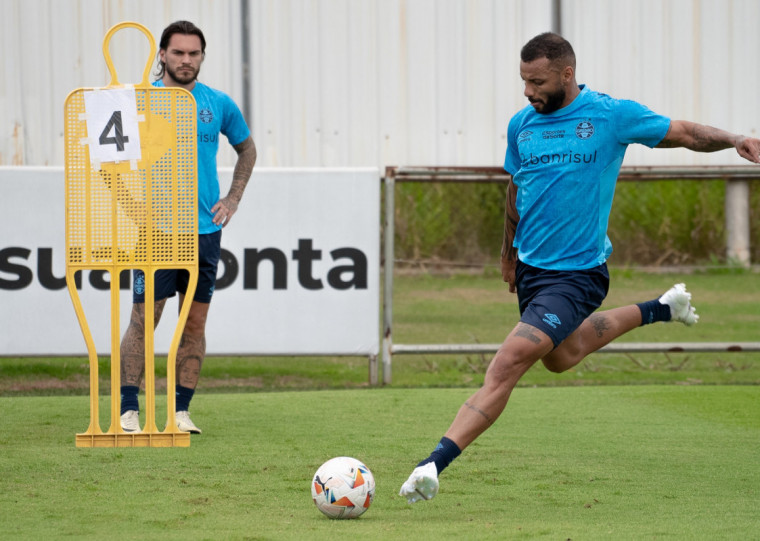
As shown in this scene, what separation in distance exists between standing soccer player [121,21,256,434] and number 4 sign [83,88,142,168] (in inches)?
25.3

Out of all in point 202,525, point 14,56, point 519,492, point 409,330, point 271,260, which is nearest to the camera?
point 202,525

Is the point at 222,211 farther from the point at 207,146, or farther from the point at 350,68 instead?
the point at 350,68

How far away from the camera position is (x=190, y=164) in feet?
20.1

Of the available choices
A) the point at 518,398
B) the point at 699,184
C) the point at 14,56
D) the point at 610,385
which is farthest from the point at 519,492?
the point at 699,184

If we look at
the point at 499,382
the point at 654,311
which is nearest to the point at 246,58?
the point at 654,311

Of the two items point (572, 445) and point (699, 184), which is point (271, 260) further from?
point (699, 184)

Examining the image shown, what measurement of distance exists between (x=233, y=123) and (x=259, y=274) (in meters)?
2.50

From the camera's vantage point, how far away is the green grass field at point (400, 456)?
14.3ft

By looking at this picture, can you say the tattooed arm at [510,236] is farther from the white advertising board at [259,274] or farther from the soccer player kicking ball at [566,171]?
the white advertising board at [259,274]

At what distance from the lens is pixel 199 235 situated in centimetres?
675

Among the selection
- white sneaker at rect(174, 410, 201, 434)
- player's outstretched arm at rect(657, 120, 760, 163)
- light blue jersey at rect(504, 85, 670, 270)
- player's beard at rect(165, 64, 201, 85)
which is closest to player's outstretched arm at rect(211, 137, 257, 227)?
player's beard at rect(165, 64, 201, 85)

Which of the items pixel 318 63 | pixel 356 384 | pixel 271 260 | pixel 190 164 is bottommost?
pixel 356 384

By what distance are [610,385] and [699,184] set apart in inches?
333

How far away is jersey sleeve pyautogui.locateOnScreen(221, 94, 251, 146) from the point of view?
6950 millimetres
